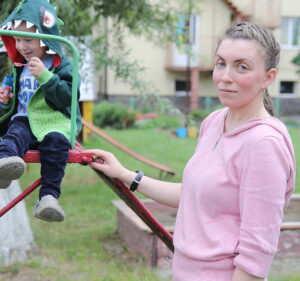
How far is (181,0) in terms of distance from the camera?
655cm

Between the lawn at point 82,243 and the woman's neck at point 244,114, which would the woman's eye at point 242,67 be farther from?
Answer: the lawn at point 82,243

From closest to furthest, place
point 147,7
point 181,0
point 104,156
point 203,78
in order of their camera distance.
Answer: point 104,156
point 147,7
point 181,0
point 203,78

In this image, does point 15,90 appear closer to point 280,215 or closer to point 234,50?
point 234,50

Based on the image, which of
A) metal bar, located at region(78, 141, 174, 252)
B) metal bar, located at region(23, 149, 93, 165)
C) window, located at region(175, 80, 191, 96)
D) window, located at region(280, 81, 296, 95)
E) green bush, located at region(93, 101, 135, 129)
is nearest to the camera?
metal bar, located at region(23, 149, 93, 165)

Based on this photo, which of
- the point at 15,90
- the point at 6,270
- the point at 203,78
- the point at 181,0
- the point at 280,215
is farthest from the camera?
the point at 203,78

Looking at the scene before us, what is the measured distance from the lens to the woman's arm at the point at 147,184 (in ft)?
5.85

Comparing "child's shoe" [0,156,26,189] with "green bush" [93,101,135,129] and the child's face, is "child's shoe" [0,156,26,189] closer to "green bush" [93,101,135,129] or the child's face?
the child's face

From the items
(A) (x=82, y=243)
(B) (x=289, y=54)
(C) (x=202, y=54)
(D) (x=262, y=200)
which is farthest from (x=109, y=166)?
(B) (x=289, y=54)

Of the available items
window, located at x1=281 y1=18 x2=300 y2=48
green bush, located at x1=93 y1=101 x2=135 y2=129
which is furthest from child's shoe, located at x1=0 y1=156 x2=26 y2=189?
window, located at x1=281 y1=18 x2=300 y2=48

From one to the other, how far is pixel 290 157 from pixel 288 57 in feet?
58.6

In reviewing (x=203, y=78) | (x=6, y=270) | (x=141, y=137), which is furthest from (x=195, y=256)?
(x=203, y=78)

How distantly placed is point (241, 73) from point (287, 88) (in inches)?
708

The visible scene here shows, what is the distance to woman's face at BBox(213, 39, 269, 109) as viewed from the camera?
1333 mm

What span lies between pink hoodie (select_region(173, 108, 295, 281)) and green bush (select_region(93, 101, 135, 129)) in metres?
12.0
